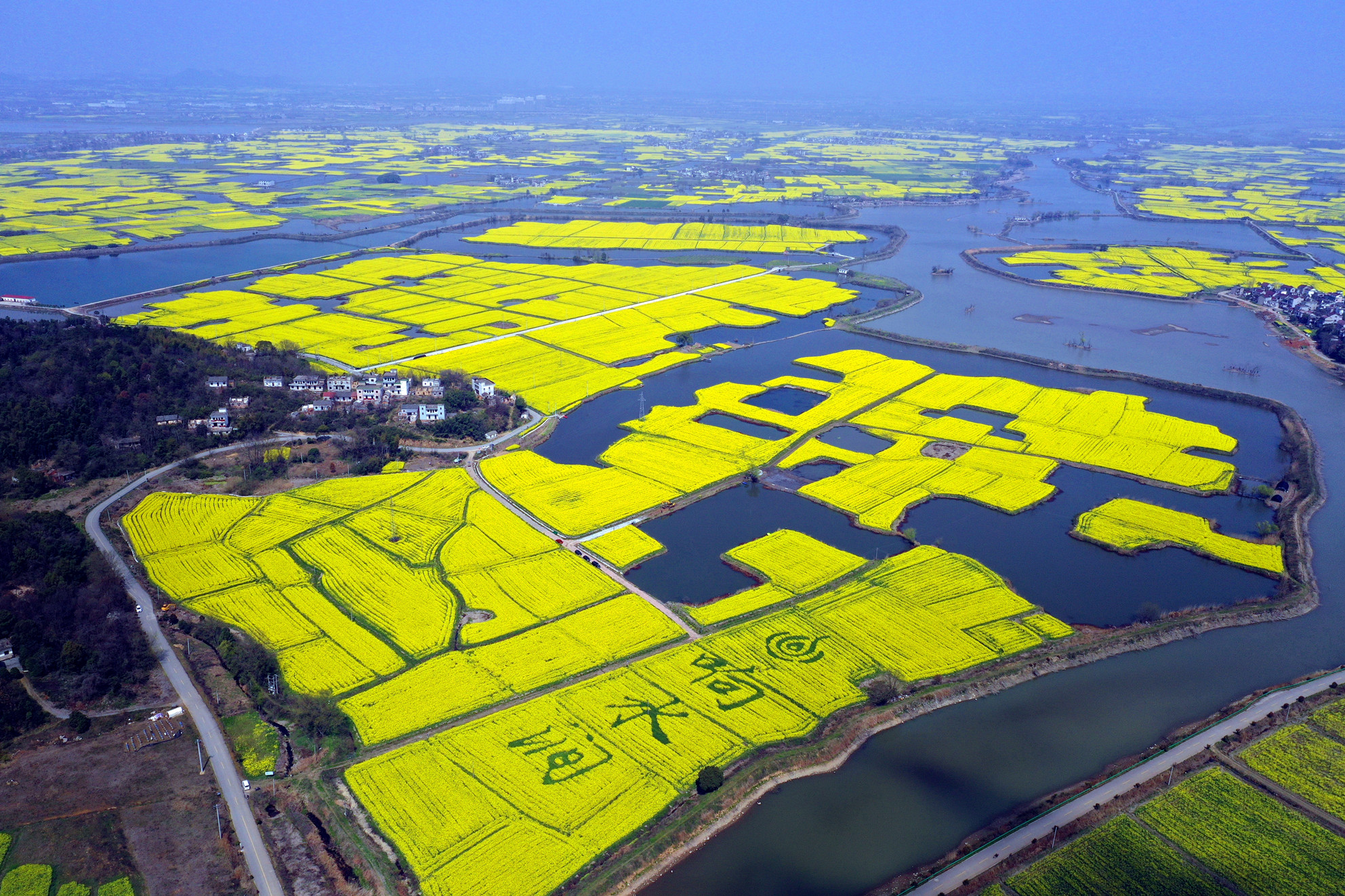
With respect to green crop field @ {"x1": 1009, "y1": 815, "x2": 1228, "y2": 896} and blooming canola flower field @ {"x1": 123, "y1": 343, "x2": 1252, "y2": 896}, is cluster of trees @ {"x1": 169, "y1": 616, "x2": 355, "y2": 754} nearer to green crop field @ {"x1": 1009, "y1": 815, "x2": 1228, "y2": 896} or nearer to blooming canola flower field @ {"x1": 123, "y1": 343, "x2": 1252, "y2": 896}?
blooming canola flower field @ {"x1": 123, "y1": 343, "x2": 1252, "y2": 896}

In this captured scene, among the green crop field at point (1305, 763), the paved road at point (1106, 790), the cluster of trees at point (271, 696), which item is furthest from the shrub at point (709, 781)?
the green crop field at point (1305, 763)

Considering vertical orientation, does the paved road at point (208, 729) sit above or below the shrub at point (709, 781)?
below

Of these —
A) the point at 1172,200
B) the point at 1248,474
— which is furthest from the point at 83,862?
the point at 1172,200

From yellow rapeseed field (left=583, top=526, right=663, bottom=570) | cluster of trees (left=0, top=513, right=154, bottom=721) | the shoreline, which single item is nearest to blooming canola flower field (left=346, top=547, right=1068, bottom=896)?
the shoreline

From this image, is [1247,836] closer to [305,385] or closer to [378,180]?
[305,385]

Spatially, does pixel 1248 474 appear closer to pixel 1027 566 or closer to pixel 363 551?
pixel 1027 566

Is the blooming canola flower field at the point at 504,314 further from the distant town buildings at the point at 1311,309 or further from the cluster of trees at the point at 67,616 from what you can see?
the distant town buildings at the point at 1311,309
